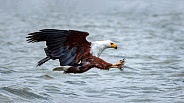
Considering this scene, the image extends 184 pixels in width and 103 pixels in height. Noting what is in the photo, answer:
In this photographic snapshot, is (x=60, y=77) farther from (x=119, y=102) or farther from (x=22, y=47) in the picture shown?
(x=22, y=47)

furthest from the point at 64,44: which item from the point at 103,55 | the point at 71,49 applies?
the point at 103,55

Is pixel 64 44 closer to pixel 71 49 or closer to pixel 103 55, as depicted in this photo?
pixel 71 49

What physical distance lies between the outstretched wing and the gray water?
79 centimetres

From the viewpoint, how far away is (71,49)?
9.02 m

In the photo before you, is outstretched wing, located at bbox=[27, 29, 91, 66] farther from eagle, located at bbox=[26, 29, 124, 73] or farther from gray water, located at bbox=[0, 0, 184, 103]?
gray water, located at bbox=[0, 0, 184, 103]

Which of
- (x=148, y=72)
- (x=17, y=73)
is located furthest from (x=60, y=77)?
(x=148, y=72)

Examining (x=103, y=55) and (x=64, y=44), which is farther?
(x=103, y=55)

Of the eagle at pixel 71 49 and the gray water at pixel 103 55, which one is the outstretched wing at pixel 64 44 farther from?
the gray water at pixel 103 55

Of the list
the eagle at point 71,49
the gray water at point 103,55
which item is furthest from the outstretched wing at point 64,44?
the gray water at point 103,55

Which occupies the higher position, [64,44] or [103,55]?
[64,44]

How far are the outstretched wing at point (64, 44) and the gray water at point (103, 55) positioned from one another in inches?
31.1

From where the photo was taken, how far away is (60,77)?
11758 millimetres

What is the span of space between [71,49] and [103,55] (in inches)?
248

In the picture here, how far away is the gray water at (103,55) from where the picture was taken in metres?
9.97
